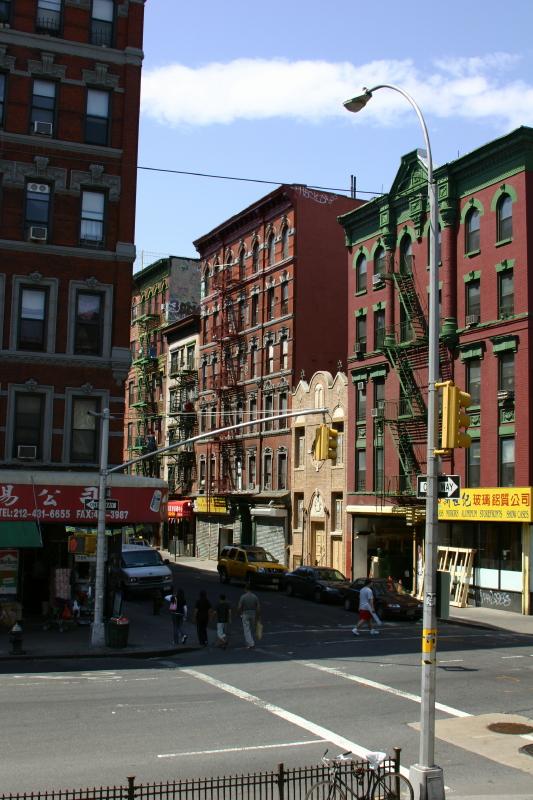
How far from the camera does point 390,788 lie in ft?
36.0

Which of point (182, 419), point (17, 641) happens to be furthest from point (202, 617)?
point (182, 419)

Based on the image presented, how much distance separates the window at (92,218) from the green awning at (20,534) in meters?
10.7

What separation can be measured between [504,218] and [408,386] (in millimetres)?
9462

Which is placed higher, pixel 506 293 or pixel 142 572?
pixel 506 293

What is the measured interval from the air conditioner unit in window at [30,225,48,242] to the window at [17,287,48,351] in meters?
1.79

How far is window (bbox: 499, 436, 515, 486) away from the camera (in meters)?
38.2

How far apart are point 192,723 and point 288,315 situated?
138 feet

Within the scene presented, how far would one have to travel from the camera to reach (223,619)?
86.9ft

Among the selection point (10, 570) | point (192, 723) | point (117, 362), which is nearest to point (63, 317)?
point (117, 362)

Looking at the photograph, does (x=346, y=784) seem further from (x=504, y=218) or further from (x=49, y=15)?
(x=504, y=218)

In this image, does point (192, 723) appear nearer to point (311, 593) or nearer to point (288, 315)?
point (311, 593)

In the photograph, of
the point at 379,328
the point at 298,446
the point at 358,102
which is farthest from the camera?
the point at 298,446

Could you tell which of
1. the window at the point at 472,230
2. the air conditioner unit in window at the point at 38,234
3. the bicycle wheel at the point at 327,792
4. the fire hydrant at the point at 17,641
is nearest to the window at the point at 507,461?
the window at the point at 472,230

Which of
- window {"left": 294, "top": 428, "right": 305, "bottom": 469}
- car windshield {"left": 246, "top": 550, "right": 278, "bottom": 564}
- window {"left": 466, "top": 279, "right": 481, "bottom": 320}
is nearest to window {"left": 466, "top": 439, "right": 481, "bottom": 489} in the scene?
window {"left": 466, "top": 279, "right": 481, "bottom": 320}
